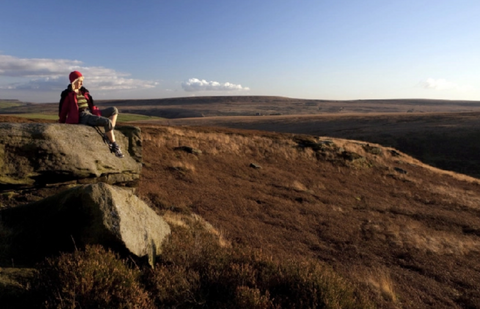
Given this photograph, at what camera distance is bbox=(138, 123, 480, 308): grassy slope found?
390 inches

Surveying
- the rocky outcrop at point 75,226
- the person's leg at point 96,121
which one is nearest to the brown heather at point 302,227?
the rocky outcrop at point 75,226

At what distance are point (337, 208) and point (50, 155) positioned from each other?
14.7 metres

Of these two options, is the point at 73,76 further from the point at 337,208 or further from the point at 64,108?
the point at 337,208

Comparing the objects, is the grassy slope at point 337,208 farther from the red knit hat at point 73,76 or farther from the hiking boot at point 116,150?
the red knit hat at point 73,76

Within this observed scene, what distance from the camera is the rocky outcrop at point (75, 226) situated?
5.11 m

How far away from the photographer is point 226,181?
18500mm

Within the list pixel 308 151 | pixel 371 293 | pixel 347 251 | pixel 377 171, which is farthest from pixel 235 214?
pixel 377 171

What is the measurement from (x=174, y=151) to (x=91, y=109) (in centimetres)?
1311

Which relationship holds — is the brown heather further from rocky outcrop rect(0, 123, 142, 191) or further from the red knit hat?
the red knit hat

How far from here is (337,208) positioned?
17.0 metres

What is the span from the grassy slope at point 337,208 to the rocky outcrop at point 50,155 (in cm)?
407

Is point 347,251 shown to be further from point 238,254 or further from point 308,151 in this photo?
point 308,151

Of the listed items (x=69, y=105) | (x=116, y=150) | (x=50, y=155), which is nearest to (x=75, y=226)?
(x=50, y=155)

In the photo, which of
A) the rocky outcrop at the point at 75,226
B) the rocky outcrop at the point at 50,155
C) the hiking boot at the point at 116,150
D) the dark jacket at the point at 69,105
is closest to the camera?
the rocky outcrop at the point at 75,226
